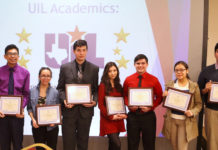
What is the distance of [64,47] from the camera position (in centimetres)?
402

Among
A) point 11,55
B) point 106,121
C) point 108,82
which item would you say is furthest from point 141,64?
point 11,55

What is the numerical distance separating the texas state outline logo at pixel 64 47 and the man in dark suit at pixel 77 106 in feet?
2.94

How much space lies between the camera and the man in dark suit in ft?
9.96

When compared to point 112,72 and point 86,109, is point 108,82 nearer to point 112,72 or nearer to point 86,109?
point 112,72

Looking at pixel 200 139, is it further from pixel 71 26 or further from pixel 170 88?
pixel 71 26

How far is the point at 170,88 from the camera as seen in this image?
9.91ft

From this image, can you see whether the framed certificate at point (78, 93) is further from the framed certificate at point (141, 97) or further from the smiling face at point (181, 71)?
the smiling face at point (181, 71)

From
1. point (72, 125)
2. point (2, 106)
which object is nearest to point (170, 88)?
point (72, 125)

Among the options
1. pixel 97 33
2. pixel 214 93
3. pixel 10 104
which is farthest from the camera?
pixel 97 33

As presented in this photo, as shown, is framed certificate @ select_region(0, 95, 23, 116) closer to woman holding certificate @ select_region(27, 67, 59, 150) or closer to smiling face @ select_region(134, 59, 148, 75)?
woman holding certificate @ select_region(27, 67, 59, 150)

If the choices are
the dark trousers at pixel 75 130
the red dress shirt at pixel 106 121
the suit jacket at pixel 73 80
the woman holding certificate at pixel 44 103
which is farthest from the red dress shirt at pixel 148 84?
the woman holding certificate at pixel 44 103

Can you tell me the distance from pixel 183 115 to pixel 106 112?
103 cm

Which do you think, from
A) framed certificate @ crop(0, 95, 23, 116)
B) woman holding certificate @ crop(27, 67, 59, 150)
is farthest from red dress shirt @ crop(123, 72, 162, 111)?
framed certificate @ crop(0, 95, 23, 116)

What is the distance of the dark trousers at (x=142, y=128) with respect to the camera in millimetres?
3072
